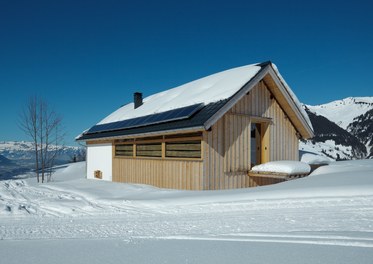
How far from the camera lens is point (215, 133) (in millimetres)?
10352

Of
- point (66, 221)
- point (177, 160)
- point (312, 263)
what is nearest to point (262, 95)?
point (177, 160)

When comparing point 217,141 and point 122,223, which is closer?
point 122,223

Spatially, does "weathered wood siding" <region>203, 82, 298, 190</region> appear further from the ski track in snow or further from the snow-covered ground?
the ski track in snow

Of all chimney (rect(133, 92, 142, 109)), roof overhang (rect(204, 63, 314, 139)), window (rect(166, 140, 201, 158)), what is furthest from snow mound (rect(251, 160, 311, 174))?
chimney (rect(133, 92, 142, 109))

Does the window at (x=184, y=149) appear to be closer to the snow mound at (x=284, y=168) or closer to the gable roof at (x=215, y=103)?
the gable roof at (x=215, y=103)

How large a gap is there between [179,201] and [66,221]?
2.81 metres

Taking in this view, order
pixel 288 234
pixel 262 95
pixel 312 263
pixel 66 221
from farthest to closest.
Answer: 1. pixel 262 95
2. pixel 66 221
3. pixel 288 234
4. pixel 312 263

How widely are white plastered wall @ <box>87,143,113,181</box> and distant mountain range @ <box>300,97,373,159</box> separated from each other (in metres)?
32.0

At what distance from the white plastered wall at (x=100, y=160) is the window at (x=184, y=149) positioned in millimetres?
5511

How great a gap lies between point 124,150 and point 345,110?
629 ft

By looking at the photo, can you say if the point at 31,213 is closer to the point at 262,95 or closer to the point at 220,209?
the point at 220,209

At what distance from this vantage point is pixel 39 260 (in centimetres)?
314

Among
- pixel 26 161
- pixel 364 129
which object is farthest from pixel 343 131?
pixel 26 161

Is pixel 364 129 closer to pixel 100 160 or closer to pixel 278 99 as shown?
pixel 278 99
